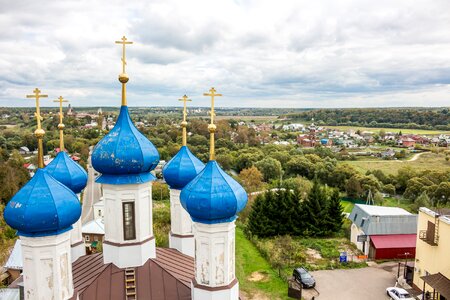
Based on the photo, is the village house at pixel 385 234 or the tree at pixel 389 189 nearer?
the village house at pixel 385 234

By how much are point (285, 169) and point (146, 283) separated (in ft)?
156

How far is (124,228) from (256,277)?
12899 mm

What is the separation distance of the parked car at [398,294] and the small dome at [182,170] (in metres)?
13.0

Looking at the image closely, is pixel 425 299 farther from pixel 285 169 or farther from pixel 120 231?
pixel 285 169

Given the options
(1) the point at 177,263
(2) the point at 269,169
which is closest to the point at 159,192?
(2) the point at 269,169

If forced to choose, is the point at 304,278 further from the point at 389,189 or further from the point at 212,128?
the point at 389,189

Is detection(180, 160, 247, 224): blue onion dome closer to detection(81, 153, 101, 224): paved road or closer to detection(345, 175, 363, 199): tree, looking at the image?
detection(81, 153, 101, 224): paved road

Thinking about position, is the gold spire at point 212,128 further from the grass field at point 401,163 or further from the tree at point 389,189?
the grass field at point 401,163

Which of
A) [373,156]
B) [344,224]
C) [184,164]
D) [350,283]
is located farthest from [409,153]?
[184,164]

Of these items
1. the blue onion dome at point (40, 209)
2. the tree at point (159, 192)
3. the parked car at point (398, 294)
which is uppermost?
the blue onion dome at point (40, 209)

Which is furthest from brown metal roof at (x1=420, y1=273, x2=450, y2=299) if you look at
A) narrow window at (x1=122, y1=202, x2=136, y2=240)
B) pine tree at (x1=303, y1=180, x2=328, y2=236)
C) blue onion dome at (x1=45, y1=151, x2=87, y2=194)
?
blue onion dome at (x1=45, y1=151, x2=87, y2=194)

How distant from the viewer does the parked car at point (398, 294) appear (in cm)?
1834

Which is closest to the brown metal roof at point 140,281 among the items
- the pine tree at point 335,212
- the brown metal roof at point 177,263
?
the brown metal roof at point 177,263

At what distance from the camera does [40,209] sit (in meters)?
7.71
